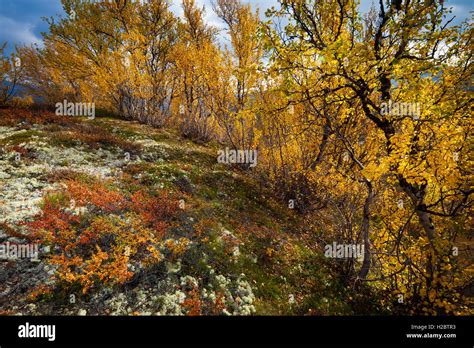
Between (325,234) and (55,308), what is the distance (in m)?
10.1

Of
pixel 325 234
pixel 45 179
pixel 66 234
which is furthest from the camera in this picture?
pixel 325 234

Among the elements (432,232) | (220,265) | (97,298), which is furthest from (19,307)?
(432,232)

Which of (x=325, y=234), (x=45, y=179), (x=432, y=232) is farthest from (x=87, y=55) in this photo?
(x=432, y=232)

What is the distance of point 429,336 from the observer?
4.75 m

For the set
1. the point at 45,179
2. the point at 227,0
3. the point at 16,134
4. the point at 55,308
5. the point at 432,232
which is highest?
the point at 227,0

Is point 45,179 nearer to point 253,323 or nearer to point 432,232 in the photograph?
point 253,323

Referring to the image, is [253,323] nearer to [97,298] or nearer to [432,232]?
[97,298]

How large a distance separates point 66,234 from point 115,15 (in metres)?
22.7

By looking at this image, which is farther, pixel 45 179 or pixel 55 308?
pixel 45 179

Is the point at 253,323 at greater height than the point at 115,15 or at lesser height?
lesser

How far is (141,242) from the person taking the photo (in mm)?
6562

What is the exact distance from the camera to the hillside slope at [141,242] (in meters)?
4.99

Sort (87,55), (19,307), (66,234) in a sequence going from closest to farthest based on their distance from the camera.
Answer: (19,307)
(66,234)
(87,55)

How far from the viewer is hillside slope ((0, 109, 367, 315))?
499cm
